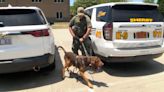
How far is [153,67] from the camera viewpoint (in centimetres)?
778

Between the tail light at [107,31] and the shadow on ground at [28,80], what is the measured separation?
5.02ft

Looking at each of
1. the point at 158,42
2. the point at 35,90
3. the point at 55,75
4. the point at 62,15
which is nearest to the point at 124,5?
the point at 158,42

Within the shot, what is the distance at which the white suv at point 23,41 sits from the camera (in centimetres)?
576

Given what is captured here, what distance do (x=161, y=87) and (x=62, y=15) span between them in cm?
4656

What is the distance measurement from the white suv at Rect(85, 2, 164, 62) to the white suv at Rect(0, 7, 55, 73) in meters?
1.39

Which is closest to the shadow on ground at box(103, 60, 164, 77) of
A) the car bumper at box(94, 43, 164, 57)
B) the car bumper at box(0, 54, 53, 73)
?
the car bumper at box(94, 43, 164, 57)

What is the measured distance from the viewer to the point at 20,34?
5824 mm

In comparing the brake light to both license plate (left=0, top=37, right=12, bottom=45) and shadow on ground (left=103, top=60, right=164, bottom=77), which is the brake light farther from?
license plate (left=0, top=37, right=12, bottom=45)

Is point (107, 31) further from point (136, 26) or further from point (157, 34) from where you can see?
point (157, 34)

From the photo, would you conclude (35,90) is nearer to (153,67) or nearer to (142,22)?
(142,22)

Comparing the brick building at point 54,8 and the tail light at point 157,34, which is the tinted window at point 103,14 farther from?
the brick building at point 54,8

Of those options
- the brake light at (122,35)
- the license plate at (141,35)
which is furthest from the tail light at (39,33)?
→ the license plate at (141,35)

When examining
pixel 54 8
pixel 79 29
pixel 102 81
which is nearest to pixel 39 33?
pixel 79 29

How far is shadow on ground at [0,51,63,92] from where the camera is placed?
6238mm
